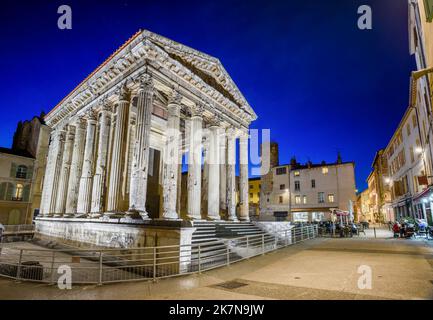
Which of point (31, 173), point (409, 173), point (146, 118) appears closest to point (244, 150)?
point (146, 118)

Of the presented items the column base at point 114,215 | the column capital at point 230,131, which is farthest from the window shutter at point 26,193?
the column capital at point 230,131

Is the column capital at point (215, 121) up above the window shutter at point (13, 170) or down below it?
above

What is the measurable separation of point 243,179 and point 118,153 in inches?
386

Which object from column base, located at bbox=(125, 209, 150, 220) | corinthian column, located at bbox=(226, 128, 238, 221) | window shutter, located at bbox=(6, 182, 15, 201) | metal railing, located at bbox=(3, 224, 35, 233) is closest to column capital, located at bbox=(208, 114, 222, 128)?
corinthian column, located at bbox=(226, 128, 238, 221)

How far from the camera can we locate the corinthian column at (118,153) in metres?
12.0

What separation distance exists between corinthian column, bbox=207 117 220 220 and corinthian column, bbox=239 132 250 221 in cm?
280

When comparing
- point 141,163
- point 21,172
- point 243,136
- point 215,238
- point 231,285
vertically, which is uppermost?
point 243,136

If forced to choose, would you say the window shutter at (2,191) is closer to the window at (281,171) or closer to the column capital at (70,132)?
the column capital at (70,132)

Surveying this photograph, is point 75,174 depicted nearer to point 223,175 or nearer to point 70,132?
point 70,132

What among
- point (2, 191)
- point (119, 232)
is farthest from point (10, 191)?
point (119, 232)

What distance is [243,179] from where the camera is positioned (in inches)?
744

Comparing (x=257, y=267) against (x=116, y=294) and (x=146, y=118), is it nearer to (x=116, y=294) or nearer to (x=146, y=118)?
(x=116, y=294)

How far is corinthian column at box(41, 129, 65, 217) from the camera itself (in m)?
19.1

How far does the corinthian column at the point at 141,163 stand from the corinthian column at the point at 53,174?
1160 centimetres
